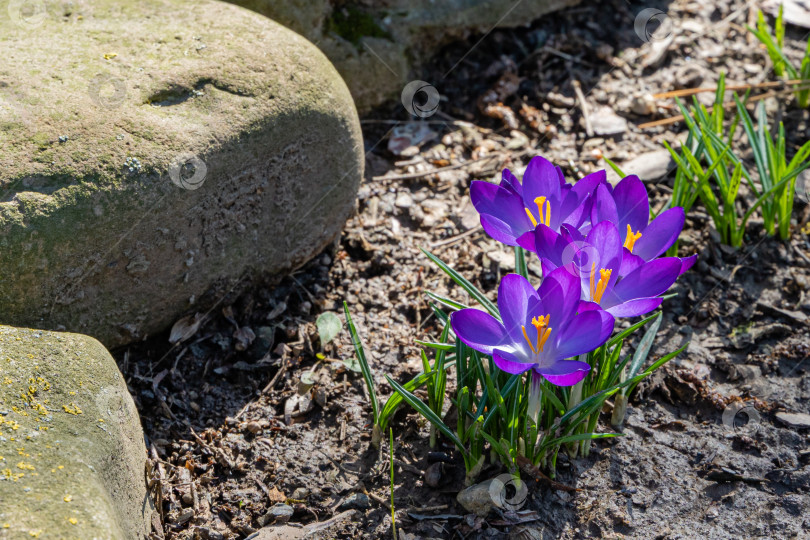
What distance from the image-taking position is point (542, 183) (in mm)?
1747

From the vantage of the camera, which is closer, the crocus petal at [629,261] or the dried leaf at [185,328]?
the crocus petal at [629,261]

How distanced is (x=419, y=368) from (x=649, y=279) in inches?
38.2

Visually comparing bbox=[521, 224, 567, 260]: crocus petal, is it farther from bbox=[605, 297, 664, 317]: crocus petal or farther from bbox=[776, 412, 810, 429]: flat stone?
bbox=[776, 412, 810, 429]: flat stone

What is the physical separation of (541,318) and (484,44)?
2465 mm

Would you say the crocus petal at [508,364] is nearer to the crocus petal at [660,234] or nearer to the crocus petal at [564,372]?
the crocus petal at [564,372]

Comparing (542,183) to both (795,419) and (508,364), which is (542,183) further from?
(795,419)

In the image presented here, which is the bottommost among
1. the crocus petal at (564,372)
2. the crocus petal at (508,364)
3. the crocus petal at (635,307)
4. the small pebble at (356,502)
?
the small pebble at (356,502)

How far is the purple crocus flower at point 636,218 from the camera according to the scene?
5.38 feet

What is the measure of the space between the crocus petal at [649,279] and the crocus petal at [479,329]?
29 cm

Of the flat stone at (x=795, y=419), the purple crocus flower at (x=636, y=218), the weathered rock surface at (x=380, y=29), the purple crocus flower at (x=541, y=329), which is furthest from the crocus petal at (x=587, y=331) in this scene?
the weathered rock surface at (x=380, y=29)

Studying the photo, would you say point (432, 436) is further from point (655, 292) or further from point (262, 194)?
point (262, 194)

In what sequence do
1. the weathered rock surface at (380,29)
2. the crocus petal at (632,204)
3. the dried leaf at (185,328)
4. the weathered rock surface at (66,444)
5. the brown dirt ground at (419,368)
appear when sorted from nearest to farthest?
the weathered rock surface at (66,444) → the crocus petal at (632,204) → the brown dirt ground at (419,368) → the dried leaf at (185,328) → the weathered rock surface at (380,29)

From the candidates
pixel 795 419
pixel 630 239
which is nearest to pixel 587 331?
pixel 630 239

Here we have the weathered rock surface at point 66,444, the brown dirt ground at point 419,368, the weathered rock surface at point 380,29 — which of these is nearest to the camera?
the weathered rock surface at point 66,444
